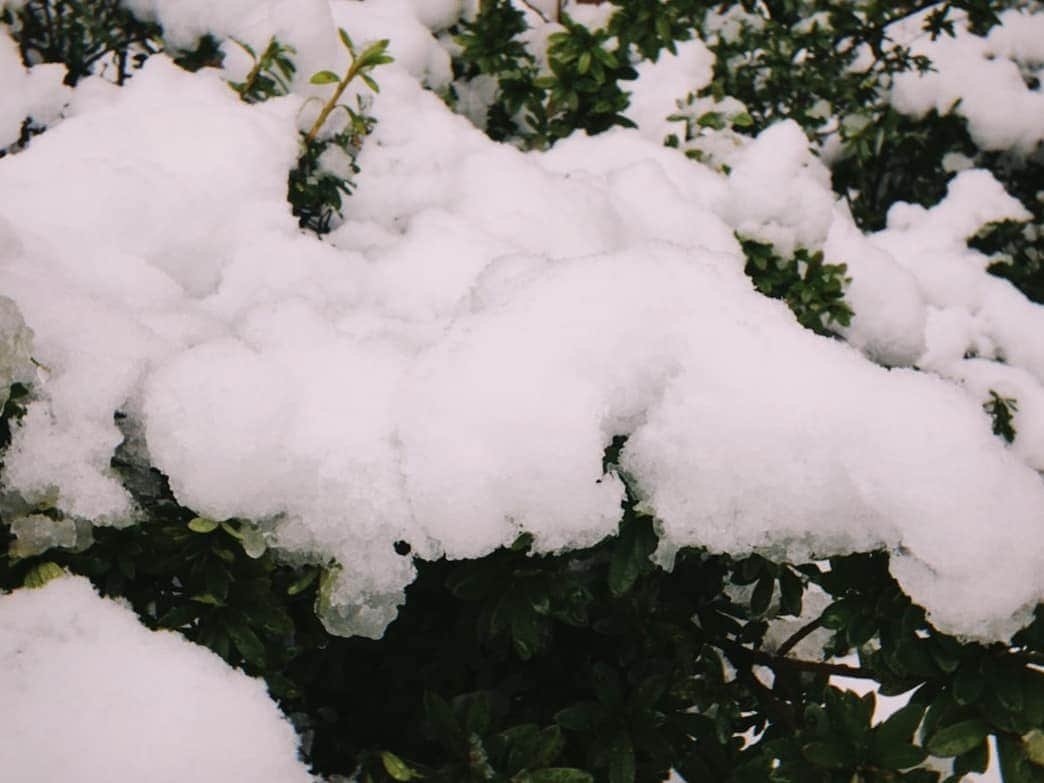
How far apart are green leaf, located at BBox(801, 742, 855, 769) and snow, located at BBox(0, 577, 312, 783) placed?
0.57 metres

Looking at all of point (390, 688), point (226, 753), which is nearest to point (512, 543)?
point (226, 753)

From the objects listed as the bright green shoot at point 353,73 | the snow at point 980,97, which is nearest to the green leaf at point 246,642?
the bright green shoot at point 353,73

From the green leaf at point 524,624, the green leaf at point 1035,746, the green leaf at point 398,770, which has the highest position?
the green leaf at point 1035,746

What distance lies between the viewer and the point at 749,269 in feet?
6.40

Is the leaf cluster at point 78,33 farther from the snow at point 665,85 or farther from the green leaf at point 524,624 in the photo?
the green leaf at point 524,624

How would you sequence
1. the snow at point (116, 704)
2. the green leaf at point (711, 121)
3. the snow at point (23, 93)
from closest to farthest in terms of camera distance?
the snow at point (116, 704) → the snow at point (23, 93) → the green leaf at point (711, 121)

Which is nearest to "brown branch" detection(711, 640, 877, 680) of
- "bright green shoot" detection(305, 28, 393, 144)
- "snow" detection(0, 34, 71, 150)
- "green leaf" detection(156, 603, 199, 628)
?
"green leaf" detection(156, 603, 199, 628)

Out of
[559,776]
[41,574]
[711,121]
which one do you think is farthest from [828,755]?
[711,121]

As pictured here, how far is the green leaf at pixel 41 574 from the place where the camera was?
0.86 m

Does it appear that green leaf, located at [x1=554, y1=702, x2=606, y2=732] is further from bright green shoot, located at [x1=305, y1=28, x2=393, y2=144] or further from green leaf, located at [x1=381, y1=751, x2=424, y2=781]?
bright green shoot, located at [x1=305, y1=28, x2=393, y2=144]

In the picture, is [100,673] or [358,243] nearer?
[100,673]

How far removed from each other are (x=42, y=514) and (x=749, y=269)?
5.25 feet

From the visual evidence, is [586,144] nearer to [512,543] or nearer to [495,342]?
[495,342]

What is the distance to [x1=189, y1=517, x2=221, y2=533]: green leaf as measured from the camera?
90 centimetres
